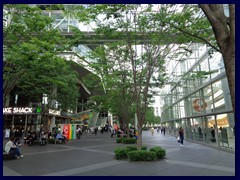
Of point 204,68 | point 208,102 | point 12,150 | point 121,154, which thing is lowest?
point 121,154

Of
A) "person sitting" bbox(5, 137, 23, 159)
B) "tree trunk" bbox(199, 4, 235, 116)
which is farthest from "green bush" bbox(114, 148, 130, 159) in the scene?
A: "tree trunk" bbox(199, 4, 235, 116)

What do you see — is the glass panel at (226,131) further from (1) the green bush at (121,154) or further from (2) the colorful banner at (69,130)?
(2) the colorful banner at (69,130)

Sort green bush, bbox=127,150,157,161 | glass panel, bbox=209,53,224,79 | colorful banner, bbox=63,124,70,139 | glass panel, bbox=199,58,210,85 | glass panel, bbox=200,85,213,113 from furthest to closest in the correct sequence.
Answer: colorful banner, bbox=63,124,70,139 < glass panel, bbox=199,58,210,85 < glass panel, bbox=200,85,213,113 < glass panel, bbox=209,53,224,79 < green bush, bbox=127,150,157,161

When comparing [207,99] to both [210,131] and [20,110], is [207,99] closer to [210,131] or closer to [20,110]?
[210,131]

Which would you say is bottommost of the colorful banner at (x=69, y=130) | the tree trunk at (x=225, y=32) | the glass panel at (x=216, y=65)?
the colorful banner at (x=69, y=130)

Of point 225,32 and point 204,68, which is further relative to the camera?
point 204,68

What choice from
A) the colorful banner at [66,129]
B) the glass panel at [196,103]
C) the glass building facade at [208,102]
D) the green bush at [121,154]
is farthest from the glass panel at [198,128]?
the colorful banner at [66,129]

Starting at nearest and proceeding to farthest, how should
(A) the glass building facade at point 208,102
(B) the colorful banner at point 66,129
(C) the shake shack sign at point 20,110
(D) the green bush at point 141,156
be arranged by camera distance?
(D) the green bush at point 141,156
(A) the glass building facade at point 208,102
(B) the colorful banner at point 66,129
(C) the shake shack sign at point 20,110

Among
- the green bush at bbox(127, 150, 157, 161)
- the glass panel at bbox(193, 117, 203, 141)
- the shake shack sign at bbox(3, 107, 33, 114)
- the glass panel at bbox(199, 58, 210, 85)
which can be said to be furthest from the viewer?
the shake shack sign at bbox(3, 107, 33, 114)

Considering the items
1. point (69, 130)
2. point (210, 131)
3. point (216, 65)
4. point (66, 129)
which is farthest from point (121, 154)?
point (69, 130)

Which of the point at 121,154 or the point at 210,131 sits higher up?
the point at 210,131

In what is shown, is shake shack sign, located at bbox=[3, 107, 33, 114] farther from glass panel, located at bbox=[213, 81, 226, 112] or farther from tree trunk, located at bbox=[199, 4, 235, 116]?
tree trunk, located at bbox=[199, 4, 235, 116]
